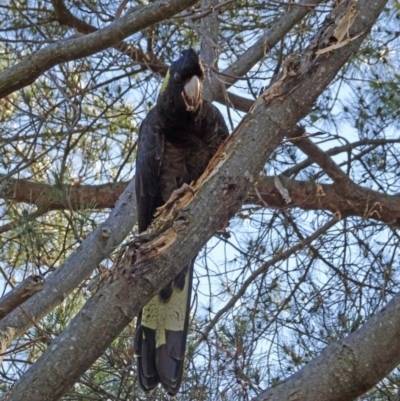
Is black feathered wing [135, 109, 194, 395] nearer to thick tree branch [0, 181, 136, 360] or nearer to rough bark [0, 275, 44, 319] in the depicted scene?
thick tree branch [0, 181, 136, 360]

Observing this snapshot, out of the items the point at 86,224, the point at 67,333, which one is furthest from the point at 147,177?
the point at 67,333

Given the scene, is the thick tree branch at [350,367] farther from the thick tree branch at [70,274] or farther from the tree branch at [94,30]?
the tree branch at [94,30]

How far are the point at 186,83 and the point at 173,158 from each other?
353mm

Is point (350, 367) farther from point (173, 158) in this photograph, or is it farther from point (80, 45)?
point (173, 158)

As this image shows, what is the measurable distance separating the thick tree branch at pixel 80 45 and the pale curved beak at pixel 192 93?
0.58m

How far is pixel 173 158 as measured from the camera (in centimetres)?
316

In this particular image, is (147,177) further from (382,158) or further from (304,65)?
(382,158)

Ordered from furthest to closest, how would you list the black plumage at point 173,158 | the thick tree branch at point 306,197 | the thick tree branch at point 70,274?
the thick tree branch at point 306,197
the black plumage at point 173,158
the thick tree branch at point 70,274

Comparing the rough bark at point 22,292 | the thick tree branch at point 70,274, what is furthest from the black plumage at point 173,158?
the rough bark at point 22,292

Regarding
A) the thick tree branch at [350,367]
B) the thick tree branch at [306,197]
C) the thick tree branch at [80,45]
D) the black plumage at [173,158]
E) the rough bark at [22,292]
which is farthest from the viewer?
the thick tree branch at [306,197]

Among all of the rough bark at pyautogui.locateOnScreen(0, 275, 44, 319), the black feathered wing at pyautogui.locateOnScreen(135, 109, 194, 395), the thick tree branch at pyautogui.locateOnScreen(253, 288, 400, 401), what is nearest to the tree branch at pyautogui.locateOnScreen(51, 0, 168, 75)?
the black feathered wing at pyautogui.locateOnScreen(135, 109, 194, 395)

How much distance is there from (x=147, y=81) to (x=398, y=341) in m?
2.61

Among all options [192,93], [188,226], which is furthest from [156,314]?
[188,226]

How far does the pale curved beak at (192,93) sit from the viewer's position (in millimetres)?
2920
